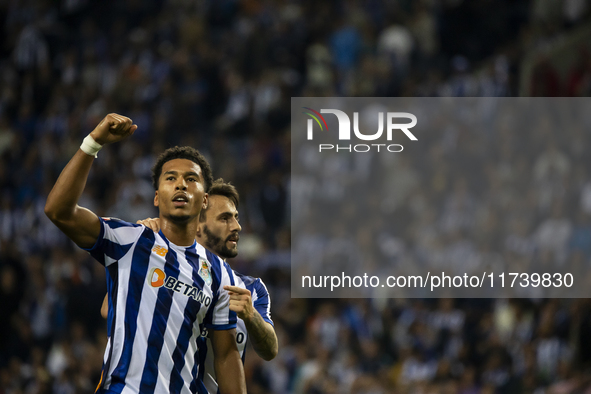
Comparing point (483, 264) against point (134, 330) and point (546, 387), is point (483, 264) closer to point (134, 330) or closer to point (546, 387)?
point (546, 387)

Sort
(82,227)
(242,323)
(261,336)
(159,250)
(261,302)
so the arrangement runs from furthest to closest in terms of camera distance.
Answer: (261,302) → (242,323) → (261,336) → (159,250) → (82,227)

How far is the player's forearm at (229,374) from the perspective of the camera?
144 inches

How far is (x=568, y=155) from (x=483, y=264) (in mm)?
2192

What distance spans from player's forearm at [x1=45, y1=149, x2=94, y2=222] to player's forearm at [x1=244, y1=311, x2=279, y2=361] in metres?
1.09

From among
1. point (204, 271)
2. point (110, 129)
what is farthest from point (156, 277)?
point (110, 129)

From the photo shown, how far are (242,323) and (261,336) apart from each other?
1.44ft

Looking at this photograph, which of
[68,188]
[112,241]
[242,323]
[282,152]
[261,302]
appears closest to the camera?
[68,188]

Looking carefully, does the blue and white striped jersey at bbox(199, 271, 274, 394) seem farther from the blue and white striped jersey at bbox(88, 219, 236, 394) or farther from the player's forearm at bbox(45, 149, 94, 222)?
the player's forearm at bbox(45, 149, 94, 222)

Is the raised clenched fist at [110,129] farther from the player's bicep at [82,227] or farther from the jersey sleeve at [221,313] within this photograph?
the jersey sleeve at [221,313]

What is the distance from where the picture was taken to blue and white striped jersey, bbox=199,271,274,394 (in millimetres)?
3795

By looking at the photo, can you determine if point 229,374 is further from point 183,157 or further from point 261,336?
point 183,157

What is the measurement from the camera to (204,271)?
362 cm

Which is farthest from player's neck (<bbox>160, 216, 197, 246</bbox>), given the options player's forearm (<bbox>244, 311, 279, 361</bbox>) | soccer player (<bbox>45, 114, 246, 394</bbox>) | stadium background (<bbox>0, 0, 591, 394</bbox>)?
stadium background (<bbox>0, 0, 591, 394</bbox>)

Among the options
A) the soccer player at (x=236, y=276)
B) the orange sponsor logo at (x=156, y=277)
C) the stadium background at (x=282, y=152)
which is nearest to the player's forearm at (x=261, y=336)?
the soccer player at (x=236, y=276)
